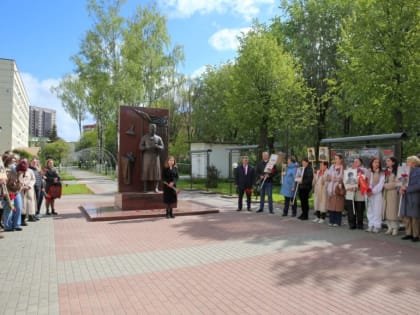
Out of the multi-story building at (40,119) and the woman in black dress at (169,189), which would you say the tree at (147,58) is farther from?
the multi-story building at (40,119)

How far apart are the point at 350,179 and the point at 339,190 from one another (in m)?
0.46

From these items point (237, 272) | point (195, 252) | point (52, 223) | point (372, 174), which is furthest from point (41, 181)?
point (372, 174)

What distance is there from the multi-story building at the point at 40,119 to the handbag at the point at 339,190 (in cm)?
11929

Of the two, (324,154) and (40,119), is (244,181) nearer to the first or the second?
(324,154)

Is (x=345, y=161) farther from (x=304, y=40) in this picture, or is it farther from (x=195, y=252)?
(x=304, y=40)

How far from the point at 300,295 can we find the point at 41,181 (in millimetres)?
9697

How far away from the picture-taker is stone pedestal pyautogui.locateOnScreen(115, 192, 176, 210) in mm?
12516

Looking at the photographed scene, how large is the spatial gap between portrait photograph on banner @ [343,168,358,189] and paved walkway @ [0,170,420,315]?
4.21ft

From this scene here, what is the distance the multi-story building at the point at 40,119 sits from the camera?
11936cm

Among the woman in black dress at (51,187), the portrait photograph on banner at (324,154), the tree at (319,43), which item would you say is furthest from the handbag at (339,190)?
the tree at (319,43)

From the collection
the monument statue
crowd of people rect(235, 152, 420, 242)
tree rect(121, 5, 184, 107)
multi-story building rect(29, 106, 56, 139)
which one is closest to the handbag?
crowd of people rect(235, 152, 420, 242)

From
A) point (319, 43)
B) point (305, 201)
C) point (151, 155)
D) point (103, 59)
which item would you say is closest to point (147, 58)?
A: point (103, 59)

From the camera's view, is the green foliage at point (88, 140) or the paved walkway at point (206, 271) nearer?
the paved walkway at point (206, 271)

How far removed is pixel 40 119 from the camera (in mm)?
128000
